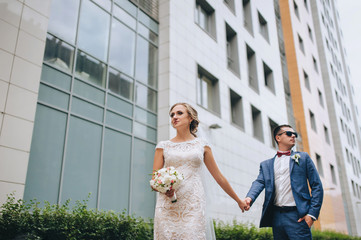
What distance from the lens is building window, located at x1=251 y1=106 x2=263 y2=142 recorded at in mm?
18928

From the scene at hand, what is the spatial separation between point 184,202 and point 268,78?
64.4ft

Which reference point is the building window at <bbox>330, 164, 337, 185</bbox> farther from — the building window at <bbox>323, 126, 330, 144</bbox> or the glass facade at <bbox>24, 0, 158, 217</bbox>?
the glass facade at <bbox>24, 0, 158, 217</bbox>

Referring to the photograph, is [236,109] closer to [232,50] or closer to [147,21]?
[232,50]

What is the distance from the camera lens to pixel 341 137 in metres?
35.1

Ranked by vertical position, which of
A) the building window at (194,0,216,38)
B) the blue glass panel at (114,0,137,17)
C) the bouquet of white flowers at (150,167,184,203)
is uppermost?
the building window at (194,0,216,38)

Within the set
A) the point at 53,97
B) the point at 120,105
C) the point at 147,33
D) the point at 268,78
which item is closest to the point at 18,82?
the point at 53,97

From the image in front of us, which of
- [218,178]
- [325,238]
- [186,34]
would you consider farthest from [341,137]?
[218,178]

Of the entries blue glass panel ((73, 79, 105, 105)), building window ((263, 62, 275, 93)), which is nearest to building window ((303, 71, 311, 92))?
building window ((263, 62, 275, 93))

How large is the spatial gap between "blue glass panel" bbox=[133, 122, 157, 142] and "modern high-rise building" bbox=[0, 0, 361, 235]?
37 millimetres

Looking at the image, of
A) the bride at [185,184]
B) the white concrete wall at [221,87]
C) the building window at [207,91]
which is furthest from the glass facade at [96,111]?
the bride at [185,184]

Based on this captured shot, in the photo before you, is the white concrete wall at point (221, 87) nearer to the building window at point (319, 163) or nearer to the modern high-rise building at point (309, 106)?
the modern high-rise building at point (309, 106)

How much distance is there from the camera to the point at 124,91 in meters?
11.1

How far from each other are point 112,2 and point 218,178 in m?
9.31

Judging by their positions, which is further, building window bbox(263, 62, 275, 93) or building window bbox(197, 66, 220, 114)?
building window bbox(263, 62, 275, 93)
